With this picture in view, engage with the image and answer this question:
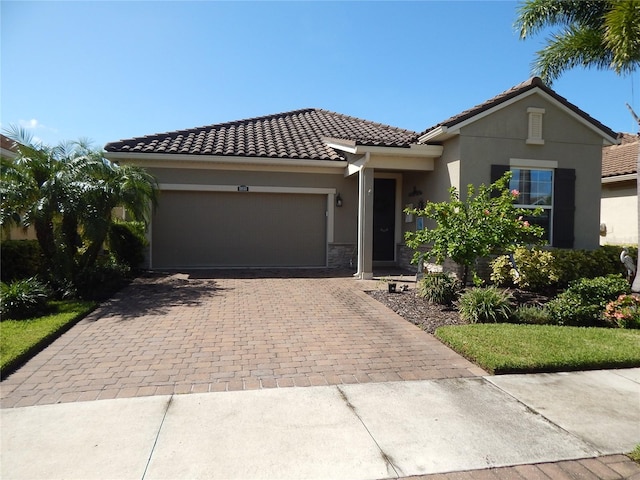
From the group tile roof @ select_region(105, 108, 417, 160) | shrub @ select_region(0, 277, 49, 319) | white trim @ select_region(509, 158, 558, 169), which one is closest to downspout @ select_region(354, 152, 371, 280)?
tile roof @ select_region(105, 108, 417, 160)

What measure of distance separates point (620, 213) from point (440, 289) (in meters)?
10.5

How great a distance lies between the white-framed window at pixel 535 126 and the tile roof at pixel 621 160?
5112mm

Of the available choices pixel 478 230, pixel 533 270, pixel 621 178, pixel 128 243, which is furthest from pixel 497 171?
pixel 128 243

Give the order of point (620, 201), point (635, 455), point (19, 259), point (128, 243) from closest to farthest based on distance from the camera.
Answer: point (635, 455)
point (19, 259)
point (128, 243)
point (620, 201)

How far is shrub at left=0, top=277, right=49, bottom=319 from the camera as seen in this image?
257 inches

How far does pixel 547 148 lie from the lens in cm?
1052

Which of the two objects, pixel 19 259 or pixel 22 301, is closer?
pixel 22 301

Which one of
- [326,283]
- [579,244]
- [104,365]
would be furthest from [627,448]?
[579,244]

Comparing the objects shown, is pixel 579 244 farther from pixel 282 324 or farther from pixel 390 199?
pixel 282 324

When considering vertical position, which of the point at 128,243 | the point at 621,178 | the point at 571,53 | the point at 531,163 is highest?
the point at 571,53

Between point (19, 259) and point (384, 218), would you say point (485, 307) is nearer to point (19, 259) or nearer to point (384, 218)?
point (384, 218)

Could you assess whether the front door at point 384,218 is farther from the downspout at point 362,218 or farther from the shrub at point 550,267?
the shrub at point 550,267

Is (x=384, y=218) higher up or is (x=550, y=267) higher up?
(x=384, y=218)

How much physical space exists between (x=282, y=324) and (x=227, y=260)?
19.9 ft
